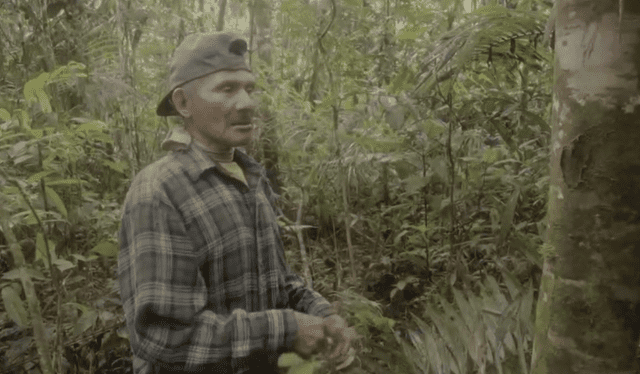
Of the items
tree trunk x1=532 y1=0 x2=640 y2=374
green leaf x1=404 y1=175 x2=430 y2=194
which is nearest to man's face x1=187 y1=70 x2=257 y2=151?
tree trunk x1=532 y1=0 x2=640 y2=374

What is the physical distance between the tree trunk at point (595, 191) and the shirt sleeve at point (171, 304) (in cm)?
68

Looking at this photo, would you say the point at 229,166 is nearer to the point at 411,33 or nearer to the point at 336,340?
the point at 336,340

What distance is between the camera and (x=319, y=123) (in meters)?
3.06

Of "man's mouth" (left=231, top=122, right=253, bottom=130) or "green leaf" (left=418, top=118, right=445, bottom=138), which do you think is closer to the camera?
"man's mouth" (left=231, top=122, right=253, bottom=130)

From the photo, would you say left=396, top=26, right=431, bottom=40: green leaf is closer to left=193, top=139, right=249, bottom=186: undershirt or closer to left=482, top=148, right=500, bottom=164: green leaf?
left=482, top=148, right=500, bottom=164: green leaf

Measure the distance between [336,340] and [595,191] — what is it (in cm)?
72

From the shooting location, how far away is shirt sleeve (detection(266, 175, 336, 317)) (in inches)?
55.6

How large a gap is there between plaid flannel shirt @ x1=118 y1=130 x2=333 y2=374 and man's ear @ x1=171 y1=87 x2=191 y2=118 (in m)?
0.06

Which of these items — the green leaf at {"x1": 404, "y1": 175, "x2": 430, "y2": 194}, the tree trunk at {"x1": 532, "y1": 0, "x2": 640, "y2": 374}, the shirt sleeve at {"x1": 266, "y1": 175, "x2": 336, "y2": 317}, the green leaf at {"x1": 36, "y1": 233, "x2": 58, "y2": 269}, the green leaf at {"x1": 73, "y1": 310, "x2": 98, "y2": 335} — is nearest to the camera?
the tree trunk at {"x1": 532, "y1": 0, "x2": 640, "y2": 374}

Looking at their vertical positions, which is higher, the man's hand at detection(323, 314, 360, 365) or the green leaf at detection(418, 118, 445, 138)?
the green leaf at detection(418, 118, 445, 138)

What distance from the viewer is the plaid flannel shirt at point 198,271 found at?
1047 mm

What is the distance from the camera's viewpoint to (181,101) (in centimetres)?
119

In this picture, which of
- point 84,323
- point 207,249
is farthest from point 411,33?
point 84,323

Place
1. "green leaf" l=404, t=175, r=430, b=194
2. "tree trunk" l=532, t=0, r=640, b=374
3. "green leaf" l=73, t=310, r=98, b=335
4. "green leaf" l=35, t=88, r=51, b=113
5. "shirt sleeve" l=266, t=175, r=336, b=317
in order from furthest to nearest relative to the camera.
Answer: "green leaf" l=404, t=175, r=430, b=194
"green leaf" l=73, t=310, r=98, b=335
"green leaf" l=35, t=88, r=51, b=113
"shirt sleeve" l=266, t=175, r=336, b=317
"tree trunk" l=532, t=0, r=640, b=374
